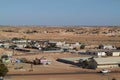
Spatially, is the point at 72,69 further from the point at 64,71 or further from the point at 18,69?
the point at 18,69

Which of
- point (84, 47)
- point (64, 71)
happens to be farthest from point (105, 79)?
point (84, 47)

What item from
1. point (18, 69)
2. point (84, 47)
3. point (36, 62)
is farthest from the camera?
point (84, 47)

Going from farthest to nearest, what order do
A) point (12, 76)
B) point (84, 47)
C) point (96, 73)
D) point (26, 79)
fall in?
point (84, 47), point (96, 73), point (12, 76), point (26, 79)

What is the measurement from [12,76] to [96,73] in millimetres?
10900

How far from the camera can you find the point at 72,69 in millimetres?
46781

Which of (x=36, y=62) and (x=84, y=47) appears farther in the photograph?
(x=84, y=47)

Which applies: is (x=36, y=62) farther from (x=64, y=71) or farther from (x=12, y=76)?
(x=12, y=76)

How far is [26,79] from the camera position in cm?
3709

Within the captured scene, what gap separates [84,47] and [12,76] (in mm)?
46808

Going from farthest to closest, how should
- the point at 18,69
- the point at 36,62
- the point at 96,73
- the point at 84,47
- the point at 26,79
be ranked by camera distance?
the point at 84,47 < the point at 36,62 < the point at 18,69 < the point at 96,73 < the point at 26,79

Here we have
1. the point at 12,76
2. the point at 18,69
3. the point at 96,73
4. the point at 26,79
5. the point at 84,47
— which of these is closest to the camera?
the point at 26,79

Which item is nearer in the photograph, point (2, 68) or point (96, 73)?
point (2, 68)

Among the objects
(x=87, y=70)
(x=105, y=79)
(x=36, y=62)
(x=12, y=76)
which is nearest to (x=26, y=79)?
(x=12, y=76)

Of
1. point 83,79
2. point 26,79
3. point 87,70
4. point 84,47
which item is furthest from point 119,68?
point 84,47
